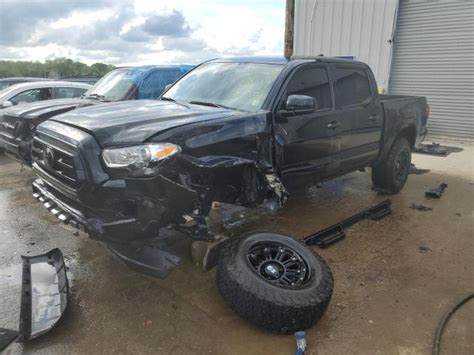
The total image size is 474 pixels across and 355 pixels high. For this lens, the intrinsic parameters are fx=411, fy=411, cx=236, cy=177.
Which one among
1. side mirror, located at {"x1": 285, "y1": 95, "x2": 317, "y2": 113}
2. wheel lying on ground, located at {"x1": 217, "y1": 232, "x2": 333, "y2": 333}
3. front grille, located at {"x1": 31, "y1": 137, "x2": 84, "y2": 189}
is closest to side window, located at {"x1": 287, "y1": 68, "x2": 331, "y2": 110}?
side mirror, located at {"x1": 285, "y1": 95, "x2": 317, "y2": 113}

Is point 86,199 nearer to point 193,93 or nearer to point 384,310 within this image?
point 193,93

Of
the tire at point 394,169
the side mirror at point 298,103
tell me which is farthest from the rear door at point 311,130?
the tire at point 394,169

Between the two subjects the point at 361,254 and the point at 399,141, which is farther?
the point at 399,141

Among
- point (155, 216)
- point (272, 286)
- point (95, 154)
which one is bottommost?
point (272, 286)

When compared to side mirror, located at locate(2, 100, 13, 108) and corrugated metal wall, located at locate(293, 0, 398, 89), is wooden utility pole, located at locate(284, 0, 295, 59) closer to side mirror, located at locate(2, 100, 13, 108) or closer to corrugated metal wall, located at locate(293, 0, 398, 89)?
corrugated metal wall, located at locate(293, 0, 398, 89)

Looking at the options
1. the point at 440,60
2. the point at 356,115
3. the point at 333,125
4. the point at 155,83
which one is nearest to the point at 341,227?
the point at 333,125

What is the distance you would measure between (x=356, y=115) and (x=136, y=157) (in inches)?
124

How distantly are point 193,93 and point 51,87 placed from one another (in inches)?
215

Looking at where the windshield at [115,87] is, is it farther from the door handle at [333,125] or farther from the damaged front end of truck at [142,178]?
the door handle at [333,125]

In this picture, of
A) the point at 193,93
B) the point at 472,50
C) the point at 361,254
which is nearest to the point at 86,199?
the point at 193,93

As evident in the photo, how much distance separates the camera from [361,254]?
4.26 metres

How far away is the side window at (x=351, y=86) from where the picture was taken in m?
4.97

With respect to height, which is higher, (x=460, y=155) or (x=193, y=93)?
(x=193, y=93)

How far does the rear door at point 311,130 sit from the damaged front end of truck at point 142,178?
711 millimetres
